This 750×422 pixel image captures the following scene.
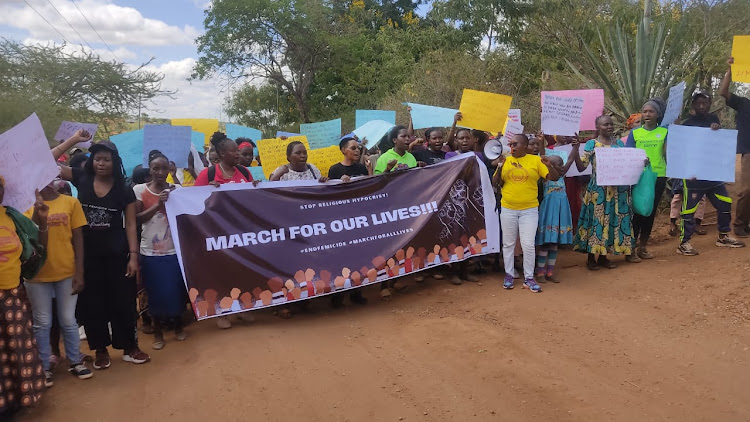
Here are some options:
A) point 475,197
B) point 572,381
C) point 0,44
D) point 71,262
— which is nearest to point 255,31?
point 0,44

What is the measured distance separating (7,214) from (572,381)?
3.92 m

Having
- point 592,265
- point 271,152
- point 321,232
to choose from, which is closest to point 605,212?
point 592,265

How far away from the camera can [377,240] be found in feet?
18.0

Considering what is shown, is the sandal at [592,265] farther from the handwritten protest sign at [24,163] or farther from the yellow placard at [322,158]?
the handwritten protest sign at [24,163]

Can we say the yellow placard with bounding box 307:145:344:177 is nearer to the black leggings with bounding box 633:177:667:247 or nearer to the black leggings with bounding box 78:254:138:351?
the black leggings with bounding box 78:254:138:351

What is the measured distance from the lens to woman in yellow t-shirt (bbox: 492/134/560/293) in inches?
216

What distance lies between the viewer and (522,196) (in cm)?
550

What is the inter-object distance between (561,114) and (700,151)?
1.62 metres

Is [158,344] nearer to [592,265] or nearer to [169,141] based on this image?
[169,141]

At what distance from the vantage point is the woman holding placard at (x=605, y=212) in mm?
6082

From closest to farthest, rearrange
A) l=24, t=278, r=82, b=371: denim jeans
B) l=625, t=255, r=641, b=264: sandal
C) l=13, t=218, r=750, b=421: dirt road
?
1. l=13, t=218, r=750, b=421: dirt road
2. l=24, t=278, r=82, b=371: denim jeans
3. l=625, t=255, r=641, b=264: sandal

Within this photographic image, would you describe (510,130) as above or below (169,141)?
below

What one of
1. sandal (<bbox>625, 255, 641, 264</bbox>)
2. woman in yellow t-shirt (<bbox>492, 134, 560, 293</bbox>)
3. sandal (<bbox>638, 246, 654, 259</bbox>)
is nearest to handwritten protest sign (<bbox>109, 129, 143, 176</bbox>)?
woman in yellow t-shirt (<bbox>492, 134, 560, 293</bbox>)

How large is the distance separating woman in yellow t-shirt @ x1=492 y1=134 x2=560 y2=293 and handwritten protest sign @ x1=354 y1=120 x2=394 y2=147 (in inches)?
90.1
